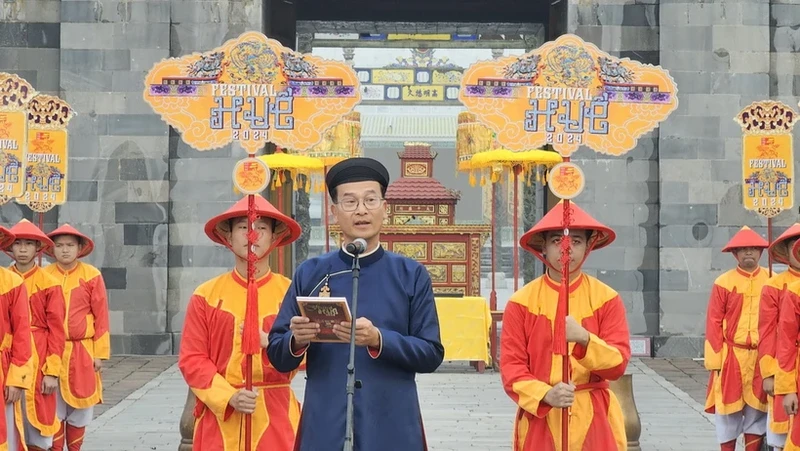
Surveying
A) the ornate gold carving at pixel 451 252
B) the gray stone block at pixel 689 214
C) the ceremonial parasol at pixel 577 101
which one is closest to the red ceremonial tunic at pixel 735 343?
the ceremonial parasol at pixel 577 101

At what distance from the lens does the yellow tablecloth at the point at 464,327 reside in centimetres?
1496

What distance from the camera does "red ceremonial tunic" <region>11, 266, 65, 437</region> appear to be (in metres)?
8.76

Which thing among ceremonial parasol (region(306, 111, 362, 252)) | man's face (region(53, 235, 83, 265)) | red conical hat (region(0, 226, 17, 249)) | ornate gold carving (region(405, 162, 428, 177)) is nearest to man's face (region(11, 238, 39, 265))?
man's face (region(53, 235, 83, 265))

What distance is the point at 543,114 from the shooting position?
734 cm

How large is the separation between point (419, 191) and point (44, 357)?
1427 cm

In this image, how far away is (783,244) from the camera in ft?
25.4

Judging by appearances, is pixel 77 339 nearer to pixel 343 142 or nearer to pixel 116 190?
pixel 116 190

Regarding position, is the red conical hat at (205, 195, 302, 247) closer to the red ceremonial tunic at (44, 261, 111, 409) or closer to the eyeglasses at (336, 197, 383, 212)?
the eyeglasses at (336, 197, 383, 212)

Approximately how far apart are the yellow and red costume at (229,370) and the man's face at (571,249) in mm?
1358

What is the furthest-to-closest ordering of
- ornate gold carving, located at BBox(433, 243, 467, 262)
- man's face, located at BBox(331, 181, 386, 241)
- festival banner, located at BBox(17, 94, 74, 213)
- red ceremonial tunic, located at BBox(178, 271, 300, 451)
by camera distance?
ornate gold carving, located at BBox(433, 243, 467, 262), festival banner, located at BBox(17, 94, 74, 213), red ceremonial tunic, located at BBox(178, 271, 300, 451), man's face, located at BBox(331, 181, 386, 241)

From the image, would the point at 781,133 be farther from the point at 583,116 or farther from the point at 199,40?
the point at 199,40

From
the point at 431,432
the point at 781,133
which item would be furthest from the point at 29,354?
the point at 781,133

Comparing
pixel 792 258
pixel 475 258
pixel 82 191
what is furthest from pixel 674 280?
pixel 792 258

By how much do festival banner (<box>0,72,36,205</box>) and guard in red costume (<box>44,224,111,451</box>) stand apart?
2.37 feet
